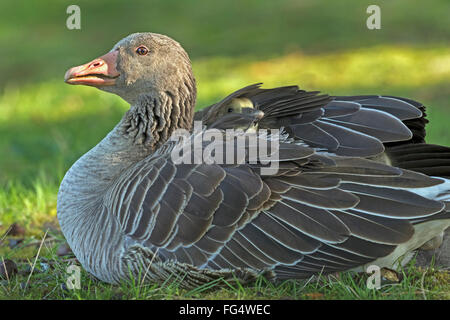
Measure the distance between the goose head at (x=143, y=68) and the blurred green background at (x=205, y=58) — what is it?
6.65 feet

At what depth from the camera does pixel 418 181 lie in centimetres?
418

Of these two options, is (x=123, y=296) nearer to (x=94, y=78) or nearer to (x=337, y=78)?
(x=94, y=78)

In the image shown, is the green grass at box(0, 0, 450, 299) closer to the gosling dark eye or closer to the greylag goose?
the greylag goose

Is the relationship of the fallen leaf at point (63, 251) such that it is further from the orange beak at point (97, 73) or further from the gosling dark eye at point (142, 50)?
the gosling dark eye at point (142, 50)

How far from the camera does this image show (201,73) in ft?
39.2

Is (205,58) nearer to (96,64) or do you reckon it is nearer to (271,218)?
(96,64)

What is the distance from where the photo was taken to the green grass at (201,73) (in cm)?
438

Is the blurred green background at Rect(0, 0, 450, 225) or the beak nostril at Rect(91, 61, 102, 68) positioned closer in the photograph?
the beak nostril at Rect(91, 61, 102, 68)

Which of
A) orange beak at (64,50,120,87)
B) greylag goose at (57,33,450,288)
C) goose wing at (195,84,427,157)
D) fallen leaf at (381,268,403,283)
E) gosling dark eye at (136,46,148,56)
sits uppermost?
gosling dark eye at (136,46,148,56)

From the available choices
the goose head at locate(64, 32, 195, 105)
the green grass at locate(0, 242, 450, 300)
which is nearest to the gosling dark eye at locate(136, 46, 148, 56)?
the goose head at locate(64, 32, 195, 105)

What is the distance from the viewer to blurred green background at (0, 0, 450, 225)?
348 inches
